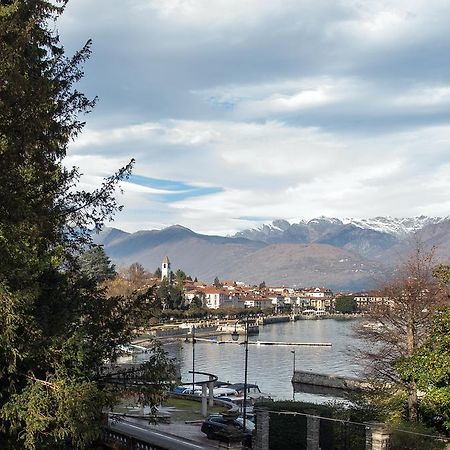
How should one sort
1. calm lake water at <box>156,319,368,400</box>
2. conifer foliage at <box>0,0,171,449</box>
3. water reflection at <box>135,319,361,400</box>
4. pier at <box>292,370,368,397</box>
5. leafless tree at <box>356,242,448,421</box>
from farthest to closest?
1. water reflection at <box>135,319,361,400</box>
2. calm lake water at <box>156,319,368,400</box>
3. pier at <box>292,370,368,397</box>
4. leafless tree at <box>356,242,448,421</box>
5. conifer foliage at <box>0,0,171,449</box>

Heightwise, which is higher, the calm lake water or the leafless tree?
the leafless tree

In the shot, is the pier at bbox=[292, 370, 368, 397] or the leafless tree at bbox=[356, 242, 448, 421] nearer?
the leafless tree at bbox=[356, 242, 448, 421]

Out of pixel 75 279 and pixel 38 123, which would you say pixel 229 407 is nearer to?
pixel 75 279

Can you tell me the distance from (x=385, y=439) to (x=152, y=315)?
7.77 m

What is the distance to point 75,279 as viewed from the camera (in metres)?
14.5

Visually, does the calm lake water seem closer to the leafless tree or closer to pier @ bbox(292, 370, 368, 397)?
pier @ bbox(292, 370, 368, 397)

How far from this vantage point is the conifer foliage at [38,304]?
33.8 ft

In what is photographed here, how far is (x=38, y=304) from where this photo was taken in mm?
12445

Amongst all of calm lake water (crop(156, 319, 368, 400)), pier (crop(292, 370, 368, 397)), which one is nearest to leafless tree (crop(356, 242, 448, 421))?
calm lake water (crop(156, 319, 368, 400))

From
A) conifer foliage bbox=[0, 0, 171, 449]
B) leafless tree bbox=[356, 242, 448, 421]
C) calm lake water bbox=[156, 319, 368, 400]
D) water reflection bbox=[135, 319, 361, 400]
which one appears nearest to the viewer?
conifer foliage bbox=[0, 0, 171, 449]

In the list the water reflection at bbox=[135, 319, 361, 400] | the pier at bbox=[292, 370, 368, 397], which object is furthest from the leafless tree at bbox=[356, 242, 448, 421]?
the pier at bbox=[292, 370, 368, 397]

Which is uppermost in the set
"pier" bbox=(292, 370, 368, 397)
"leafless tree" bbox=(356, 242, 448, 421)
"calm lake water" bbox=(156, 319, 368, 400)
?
"leafless tree" bbox=(356, 242, 448, 421)

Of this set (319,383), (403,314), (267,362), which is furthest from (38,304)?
(267,362)

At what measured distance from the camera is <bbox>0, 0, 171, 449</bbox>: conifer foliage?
1030 centimetres
